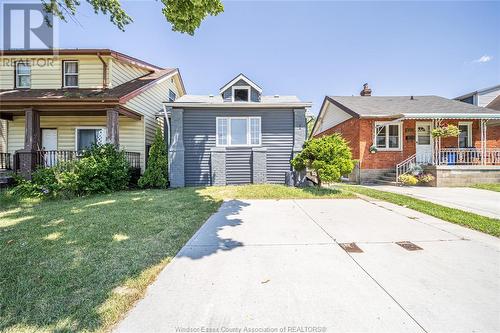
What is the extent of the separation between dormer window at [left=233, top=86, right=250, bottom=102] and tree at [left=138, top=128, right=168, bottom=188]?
4.03 m

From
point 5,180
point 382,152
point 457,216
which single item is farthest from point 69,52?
point 382,152

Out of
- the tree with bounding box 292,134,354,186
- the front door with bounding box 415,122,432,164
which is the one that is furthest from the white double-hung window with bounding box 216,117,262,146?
the front door with bounding box 415,122,432,164

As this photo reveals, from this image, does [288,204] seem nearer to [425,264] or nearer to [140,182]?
[425,264]

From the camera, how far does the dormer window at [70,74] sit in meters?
11.0

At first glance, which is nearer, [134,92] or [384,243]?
[384,243]

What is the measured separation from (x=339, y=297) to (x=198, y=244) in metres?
2.18

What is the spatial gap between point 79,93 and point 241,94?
23.7 ft

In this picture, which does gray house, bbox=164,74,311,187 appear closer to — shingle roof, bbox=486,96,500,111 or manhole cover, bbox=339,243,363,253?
manhole cover, bbox=339,243,363,253

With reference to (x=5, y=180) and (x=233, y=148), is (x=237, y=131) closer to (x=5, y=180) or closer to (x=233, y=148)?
(x=233, y=148)

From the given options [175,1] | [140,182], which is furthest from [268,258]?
[140,182]

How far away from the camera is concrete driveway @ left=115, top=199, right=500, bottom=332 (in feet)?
6.16

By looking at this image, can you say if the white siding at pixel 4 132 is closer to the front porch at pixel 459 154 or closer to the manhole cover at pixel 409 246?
the manhole cover at pixel 409 246

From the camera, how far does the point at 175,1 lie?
506cm

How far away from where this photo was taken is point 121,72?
1157cm
